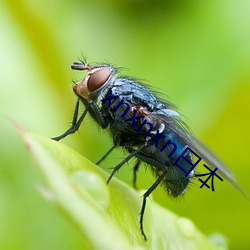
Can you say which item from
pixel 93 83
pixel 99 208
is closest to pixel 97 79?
pixel 93 83

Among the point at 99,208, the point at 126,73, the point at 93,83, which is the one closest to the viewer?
the point at 99,208

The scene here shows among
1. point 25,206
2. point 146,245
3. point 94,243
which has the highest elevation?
point 94,243

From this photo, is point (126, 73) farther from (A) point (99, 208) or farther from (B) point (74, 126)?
(A) point (99, 208)

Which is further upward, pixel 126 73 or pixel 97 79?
pixel 97 79

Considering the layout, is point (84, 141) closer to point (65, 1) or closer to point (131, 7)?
point (65, 1)

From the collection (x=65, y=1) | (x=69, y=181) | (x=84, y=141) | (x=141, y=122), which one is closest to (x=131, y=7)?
(x=65, y=1)

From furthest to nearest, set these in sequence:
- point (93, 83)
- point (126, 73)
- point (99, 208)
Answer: point (126, 73) → point (93, 83) → point (99, 208)
